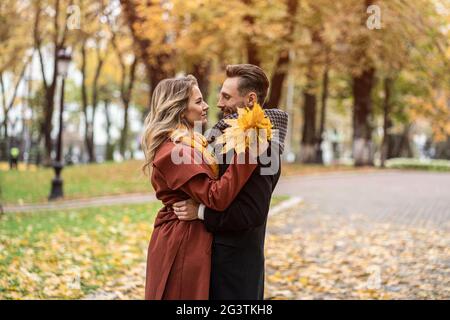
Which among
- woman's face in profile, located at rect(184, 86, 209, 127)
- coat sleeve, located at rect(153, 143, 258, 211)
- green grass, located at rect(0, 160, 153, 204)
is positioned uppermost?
woman's face in profile, located at rect(184, 86, 209, 127)

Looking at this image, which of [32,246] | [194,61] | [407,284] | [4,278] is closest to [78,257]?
[32,246]

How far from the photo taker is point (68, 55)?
18000 mm

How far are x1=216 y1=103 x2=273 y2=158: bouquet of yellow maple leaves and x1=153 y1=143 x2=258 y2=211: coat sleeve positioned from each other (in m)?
0.07

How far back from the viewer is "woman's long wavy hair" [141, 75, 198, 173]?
3.53 meters

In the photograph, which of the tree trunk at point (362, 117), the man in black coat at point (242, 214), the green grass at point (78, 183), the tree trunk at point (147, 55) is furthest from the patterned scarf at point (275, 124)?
the tree trunk at point (362, 117)

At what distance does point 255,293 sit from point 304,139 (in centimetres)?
3177

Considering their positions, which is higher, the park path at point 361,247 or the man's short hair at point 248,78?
the man's short hair at point 248,78

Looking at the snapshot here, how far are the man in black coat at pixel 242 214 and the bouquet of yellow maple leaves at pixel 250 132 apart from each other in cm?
9

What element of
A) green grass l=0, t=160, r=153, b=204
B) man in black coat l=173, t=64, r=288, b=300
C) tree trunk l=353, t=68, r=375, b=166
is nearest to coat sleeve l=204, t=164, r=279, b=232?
man in black coat l=173, t=64, r=288, b=300

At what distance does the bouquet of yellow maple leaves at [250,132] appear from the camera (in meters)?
3.29

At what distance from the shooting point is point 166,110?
355 centimetres

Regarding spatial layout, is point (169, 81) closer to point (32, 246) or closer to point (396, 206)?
point (32, 246)

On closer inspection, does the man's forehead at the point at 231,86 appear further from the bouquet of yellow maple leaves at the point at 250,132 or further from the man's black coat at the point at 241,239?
the man's black coat at the point at 241,239

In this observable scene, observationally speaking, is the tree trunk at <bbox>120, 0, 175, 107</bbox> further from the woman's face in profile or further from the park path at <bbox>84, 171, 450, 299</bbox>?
the woman's face in profile
